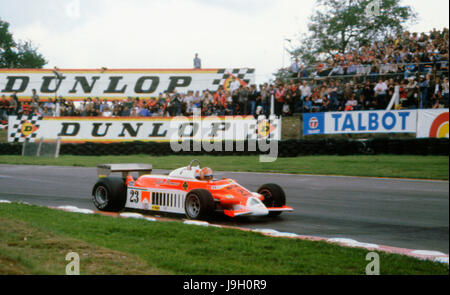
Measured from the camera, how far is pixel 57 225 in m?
6.38

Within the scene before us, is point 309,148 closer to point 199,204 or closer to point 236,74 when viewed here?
point 236,74

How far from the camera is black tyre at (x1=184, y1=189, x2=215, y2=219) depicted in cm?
758

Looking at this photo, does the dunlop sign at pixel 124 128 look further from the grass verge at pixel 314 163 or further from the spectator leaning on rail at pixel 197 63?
the spectator leaning on rail at pixel 197 63

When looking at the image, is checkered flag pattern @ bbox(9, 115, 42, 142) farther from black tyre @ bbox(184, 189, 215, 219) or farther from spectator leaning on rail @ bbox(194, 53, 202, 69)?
black tyre @ bbox(184, 189, 215, 219)

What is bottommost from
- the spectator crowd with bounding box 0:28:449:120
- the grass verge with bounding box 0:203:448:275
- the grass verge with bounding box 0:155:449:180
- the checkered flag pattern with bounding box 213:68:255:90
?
the grass verge with bounding box 0:203:448:275

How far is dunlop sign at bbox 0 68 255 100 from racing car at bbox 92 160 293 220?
47.4 feet

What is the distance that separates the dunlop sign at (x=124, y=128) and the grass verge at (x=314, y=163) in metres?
1.40

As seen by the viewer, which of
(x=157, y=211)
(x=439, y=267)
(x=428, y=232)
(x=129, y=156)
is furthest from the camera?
(x=129, y=156)

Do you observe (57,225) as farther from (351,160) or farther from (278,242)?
(351,160)

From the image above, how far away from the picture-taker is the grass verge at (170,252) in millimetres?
4438

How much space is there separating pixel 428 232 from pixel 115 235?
409 centimetres
